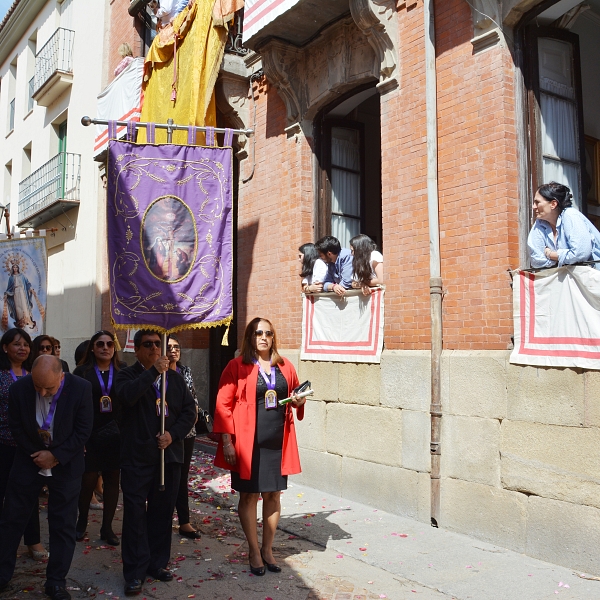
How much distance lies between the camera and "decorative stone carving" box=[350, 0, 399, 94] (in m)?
7.71

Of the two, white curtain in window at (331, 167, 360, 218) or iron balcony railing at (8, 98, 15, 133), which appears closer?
white curtain in window at (331, 167, 360, 218)

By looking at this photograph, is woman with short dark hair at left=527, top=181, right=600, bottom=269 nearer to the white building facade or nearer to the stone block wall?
the stone block wall

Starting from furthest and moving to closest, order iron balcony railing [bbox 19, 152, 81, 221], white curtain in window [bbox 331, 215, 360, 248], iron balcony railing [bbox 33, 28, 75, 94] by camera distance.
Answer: iron balcony railing [bbox 33, 28, 75, 94] → iron balcony railing [bbox 19, 152, 81, 221] → white curtain in window [bbox 331, 215, 360, 248]

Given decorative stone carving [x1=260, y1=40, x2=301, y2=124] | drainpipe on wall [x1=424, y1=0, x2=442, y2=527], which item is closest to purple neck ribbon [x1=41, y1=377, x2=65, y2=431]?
drainpipe on wall [x1=424, y1=0, x2=442, y2=527]

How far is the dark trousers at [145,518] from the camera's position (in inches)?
196

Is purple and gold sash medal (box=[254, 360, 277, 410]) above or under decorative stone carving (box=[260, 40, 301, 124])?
under

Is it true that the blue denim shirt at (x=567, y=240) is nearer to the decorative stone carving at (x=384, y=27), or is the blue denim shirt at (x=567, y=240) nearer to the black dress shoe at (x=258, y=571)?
the decorative stone carving at (x=384, y=27)

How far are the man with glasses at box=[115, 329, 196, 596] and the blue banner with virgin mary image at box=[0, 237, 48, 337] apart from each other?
19.8 ft

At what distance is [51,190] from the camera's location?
59.1ft

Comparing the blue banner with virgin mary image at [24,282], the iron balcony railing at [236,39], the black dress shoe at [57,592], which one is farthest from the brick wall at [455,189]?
the blue banner with virgin mary image at [24,282]

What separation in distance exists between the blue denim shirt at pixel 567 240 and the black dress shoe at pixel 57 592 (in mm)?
4649

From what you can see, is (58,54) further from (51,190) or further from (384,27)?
(384,27)

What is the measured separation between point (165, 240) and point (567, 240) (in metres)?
3.62

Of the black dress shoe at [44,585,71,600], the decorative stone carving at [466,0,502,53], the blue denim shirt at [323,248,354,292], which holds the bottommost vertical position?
the black dress shoe at [44,585,71,600]
